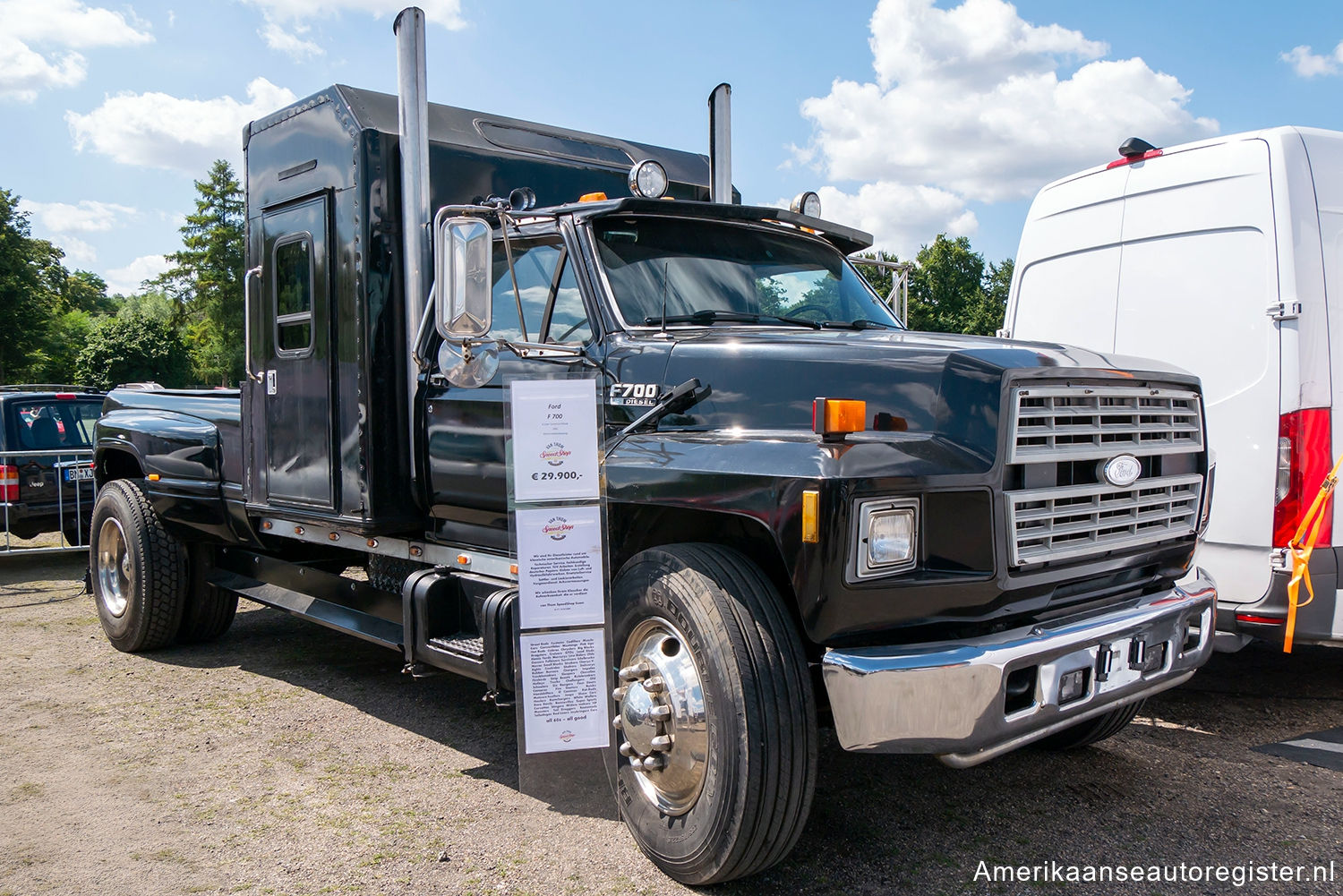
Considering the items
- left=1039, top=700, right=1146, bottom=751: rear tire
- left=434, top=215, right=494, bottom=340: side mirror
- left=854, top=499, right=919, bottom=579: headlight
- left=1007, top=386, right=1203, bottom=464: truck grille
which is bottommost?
left=1039, top=700, right=1146, bottom=751: rear tire

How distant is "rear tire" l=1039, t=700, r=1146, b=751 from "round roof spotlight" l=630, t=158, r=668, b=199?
283 cm

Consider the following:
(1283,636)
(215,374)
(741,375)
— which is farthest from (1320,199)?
→ (215,374)

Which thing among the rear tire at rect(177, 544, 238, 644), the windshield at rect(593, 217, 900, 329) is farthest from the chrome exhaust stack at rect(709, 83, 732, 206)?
the rear tire at rect(177, 544, 238, 644)

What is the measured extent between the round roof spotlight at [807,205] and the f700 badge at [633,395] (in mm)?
1633

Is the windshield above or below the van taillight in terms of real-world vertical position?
above

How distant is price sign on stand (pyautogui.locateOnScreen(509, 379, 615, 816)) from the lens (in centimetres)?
346

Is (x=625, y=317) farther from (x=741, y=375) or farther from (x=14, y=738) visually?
(x=14, y=738)

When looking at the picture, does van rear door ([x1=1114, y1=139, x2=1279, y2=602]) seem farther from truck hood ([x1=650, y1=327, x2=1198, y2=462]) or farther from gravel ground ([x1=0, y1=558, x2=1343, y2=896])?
truck hood ([x1=650, y1=327, x2=1198, y2=462])

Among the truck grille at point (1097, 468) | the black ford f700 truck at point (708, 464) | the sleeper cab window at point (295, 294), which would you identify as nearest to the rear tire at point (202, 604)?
the black ford f700 truck at point (708, 464)

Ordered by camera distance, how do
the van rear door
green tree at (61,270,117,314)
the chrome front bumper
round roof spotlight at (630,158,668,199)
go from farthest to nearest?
green tree at (61,270,117,314) → the van rear door → round roof spotlight at (630,158,668,199) → the chrome front bumper

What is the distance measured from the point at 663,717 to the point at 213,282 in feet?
194

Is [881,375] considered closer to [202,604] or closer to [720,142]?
[720,142]

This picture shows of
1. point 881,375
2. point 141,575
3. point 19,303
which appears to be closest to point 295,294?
point 141,575

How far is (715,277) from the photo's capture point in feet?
13.5
